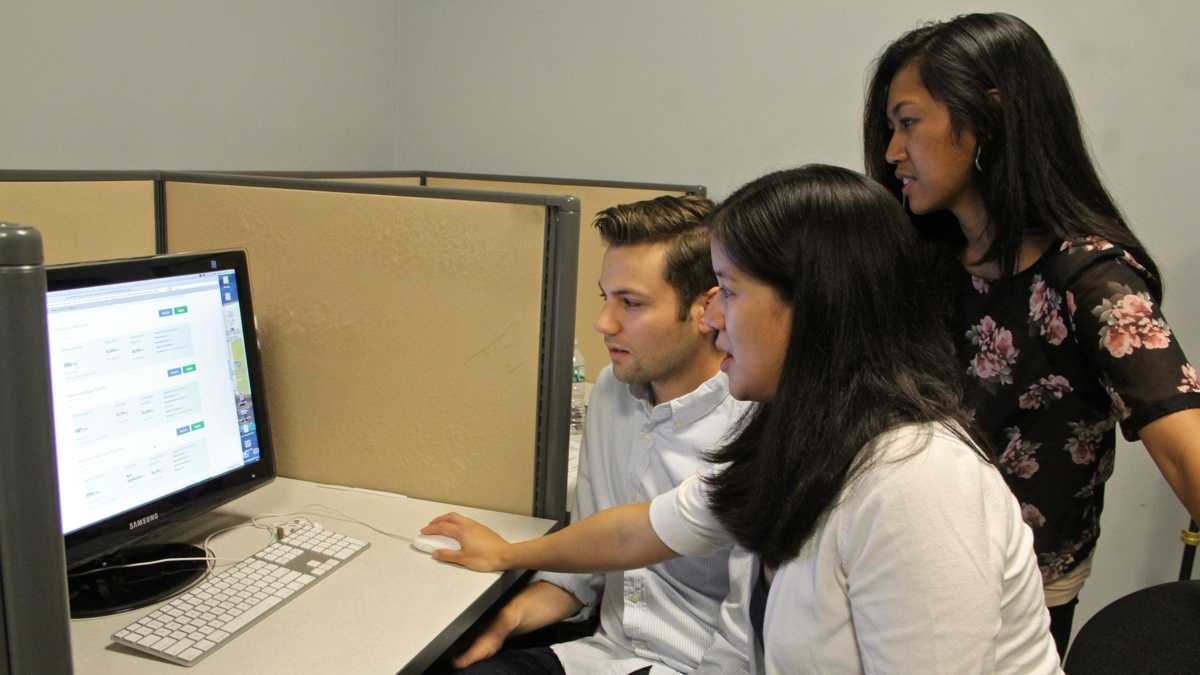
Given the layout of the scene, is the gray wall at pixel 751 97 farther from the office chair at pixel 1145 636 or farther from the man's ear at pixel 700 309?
the office chair at pixel 1145 636

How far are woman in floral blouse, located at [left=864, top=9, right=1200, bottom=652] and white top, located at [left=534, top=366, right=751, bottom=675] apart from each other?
386 mm

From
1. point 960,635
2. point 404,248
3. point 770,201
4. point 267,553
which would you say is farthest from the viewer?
point 404,248

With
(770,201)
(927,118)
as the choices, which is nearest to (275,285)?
(770,201)

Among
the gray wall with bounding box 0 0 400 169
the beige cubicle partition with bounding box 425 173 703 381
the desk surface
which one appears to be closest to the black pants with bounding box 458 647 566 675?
the desk surface

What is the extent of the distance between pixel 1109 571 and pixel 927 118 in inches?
74.2

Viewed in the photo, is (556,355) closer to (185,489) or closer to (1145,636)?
(185,489)

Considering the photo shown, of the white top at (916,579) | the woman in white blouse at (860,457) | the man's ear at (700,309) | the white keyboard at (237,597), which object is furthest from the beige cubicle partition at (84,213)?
the white top at (916,579)

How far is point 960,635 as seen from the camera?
2.38 feet

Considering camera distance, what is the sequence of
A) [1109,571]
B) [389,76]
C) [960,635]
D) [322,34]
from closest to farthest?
[960,635], [1109,571], [322,34], [389,76]

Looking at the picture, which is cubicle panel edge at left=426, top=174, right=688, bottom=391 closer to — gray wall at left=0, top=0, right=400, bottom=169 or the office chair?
gray wall at left=0, top=0, right=400, bottom=169

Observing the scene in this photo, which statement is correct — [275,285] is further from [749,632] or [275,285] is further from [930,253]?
[930,253]

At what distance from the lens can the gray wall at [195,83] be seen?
1931 millimetres

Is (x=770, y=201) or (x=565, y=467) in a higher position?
(x=770, y=201)

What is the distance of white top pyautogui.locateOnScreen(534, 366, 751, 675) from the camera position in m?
1.25
